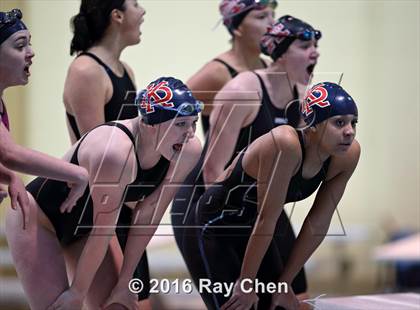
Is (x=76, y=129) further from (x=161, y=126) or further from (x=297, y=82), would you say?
(x=297, y=82)

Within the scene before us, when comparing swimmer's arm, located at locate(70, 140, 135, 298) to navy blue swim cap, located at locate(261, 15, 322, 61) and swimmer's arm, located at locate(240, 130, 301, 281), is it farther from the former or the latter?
navy blue swim cap, located at locate(261, 15, 322, 61)

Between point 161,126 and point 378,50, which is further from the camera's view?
point 378,50

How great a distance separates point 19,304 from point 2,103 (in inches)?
22.2

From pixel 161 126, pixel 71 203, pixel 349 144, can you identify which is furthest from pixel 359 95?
pixel 71 203

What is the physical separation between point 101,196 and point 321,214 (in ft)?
1.86

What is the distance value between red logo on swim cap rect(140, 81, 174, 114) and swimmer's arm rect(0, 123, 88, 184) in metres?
0.22

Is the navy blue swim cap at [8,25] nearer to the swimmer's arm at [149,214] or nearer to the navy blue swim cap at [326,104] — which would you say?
the swimmer's arm at [149,214]

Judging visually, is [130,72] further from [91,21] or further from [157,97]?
[157,97]

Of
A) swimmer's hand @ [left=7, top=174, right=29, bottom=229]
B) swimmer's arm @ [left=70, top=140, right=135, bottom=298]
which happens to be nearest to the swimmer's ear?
swimmer's arm @ [left=70, top=140, right=135, bottom=298]

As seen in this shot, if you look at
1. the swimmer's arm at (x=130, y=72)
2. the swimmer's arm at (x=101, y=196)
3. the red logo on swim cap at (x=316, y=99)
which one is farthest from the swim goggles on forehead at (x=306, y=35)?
the swimmer's arm at (x=101, y=196)

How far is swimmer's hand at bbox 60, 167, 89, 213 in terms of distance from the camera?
217cm

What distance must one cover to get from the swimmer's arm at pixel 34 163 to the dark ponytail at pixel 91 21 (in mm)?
496

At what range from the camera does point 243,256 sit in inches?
93.2

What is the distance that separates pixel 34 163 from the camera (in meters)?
2.11
